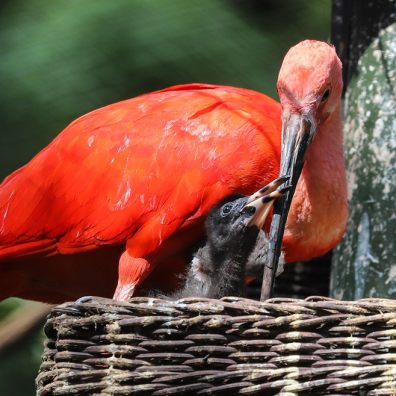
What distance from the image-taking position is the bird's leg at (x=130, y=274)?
3.03m

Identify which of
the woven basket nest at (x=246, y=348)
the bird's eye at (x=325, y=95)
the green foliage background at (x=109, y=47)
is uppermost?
the bird's eye at (x=325, y=95)

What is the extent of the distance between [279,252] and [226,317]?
883mm

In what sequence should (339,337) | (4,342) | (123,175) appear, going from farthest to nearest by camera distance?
(123,175) → (4,342) → (339,337)

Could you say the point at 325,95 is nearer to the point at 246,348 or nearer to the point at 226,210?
the point at 226,210

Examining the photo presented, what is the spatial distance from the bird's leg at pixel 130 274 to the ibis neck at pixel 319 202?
0.55 m

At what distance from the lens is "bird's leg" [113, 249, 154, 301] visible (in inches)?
119

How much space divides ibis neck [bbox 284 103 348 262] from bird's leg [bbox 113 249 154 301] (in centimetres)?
55

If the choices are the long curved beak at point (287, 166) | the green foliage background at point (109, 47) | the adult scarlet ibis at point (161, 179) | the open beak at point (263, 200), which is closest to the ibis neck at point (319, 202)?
the adult scarlet ibis at point (161, 179)

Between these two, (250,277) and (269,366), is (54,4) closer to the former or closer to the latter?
(269,366)

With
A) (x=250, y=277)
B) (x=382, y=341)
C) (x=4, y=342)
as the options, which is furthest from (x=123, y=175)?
(x=382, y=341)

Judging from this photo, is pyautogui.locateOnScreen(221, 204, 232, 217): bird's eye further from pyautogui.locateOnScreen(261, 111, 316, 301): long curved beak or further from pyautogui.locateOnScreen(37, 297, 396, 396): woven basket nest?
pyautogui.locateOnScreen(37, 297, 396, 396): woven basket nest

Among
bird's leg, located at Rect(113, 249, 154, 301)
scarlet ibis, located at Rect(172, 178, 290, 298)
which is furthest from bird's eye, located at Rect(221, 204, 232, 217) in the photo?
bird's leg, located at Rect(113, 249, 154, 301)

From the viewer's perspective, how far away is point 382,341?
208cm

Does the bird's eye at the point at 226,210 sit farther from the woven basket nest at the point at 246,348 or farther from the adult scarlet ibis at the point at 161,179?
the woven basket nest at the point at 246,348
